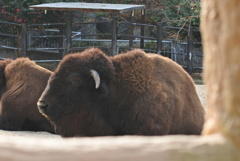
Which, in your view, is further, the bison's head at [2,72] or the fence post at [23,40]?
the fence post at [23,40]

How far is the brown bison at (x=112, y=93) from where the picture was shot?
7059mm

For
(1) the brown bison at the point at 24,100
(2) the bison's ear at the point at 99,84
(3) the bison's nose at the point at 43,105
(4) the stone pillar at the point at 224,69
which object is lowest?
(1) the brown bison at the point at 24,100

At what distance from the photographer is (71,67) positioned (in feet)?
23.8

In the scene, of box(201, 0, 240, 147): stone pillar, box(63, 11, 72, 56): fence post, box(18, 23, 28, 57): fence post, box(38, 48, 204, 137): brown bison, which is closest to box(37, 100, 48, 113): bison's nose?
box(38, 48, 204, 137): brown bison

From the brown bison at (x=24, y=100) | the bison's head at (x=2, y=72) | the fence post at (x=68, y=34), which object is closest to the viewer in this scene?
the brown bison at (x=24, y=100)

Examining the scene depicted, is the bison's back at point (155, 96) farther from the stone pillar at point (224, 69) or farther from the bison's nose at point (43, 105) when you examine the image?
the stone pillar at point (224, 69)

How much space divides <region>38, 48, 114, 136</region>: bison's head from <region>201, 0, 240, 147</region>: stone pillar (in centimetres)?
288

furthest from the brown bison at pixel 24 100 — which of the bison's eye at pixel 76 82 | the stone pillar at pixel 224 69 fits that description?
the stone pillar at pixel 224 69

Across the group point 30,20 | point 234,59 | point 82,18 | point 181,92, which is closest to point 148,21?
point 82,18

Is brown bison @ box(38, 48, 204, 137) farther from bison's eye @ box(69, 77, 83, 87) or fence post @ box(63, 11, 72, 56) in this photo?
fence post @ box(63, 11, 72, 56)

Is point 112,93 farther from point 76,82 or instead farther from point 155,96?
point 155,96

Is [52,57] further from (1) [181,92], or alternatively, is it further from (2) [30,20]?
(1) [181,92]

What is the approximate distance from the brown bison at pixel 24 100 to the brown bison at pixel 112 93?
2971mm

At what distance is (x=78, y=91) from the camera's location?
725 cm
